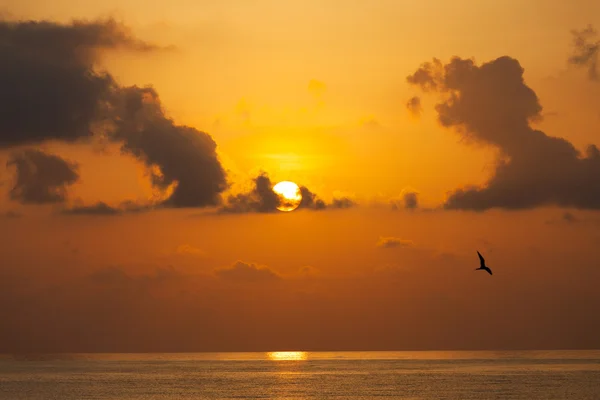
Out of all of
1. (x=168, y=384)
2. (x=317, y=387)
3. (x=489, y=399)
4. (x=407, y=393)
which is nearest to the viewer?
(x=489, y=399)

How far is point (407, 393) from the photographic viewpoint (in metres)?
149

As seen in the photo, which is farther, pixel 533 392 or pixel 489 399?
pixel 533 392

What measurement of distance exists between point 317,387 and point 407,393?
1039 inches

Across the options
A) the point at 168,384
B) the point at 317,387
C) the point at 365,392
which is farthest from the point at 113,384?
the point at 365,392

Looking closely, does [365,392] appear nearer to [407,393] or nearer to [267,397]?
[407,393]

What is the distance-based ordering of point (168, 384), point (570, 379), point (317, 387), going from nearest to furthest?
point (317, 387) → point (168, 384) → point (570, 379)

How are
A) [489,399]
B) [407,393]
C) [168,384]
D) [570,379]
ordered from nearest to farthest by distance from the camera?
[489,399] < [407,393] < [168,384] < [570,379]

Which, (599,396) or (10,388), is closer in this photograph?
(599,396)

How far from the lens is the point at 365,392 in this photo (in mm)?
152250

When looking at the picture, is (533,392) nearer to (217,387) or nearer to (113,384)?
(217,387)

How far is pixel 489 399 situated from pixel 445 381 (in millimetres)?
53988

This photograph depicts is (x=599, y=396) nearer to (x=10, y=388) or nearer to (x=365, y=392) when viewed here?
(x=365, y=392)

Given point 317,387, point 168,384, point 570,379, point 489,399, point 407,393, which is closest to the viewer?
point 489,399

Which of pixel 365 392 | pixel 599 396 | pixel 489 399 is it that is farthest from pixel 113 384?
pixel 599 396
